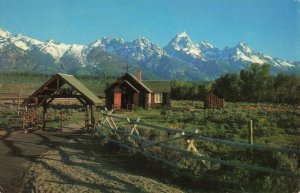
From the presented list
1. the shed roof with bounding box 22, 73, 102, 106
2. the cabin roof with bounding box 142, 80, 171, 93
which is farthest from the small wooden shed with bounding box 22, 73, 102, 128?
the cabin roof with bounding box 142, 80, 171, 93

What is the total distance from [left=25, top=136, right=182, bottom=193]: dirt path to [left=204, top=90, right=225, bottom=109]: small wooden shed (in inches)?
1863

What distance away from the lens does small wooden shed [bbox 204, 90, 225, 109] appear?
212 feet

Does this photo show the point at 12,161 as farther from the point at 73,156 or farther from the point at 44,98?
the point at 44,98

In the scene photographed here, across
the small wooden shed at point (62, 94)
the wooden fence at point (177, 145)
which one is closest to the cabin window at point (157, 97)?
the small wooden shed at point (62, 94)

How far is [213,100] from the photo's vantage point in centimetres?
6512

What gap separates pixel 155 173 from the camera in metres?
14.5

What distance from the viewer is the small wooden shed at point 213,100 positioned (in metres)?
64.7

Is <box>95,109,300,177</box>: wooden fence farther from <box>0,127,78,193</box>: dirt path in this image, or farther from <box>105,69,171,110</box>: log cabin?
<box>105,69,171,110</box>: log cabin

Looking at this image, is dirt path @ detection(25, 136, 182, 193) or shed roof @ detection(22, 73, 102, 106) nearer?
dirt path @ detection(25, 136, 182, 193)

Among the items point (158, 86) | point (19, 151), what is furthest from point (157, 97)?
point (19, 151)

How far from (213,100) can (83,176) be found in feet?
173

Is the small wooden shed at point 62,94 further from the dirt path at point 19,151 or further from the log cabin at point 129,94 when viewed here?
the log cabin at point 129,94

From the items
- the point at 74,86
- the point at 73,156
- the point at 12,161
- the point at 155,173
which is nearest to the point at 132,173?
the point at 155,173

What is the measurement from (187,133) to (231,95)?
87.4 m
